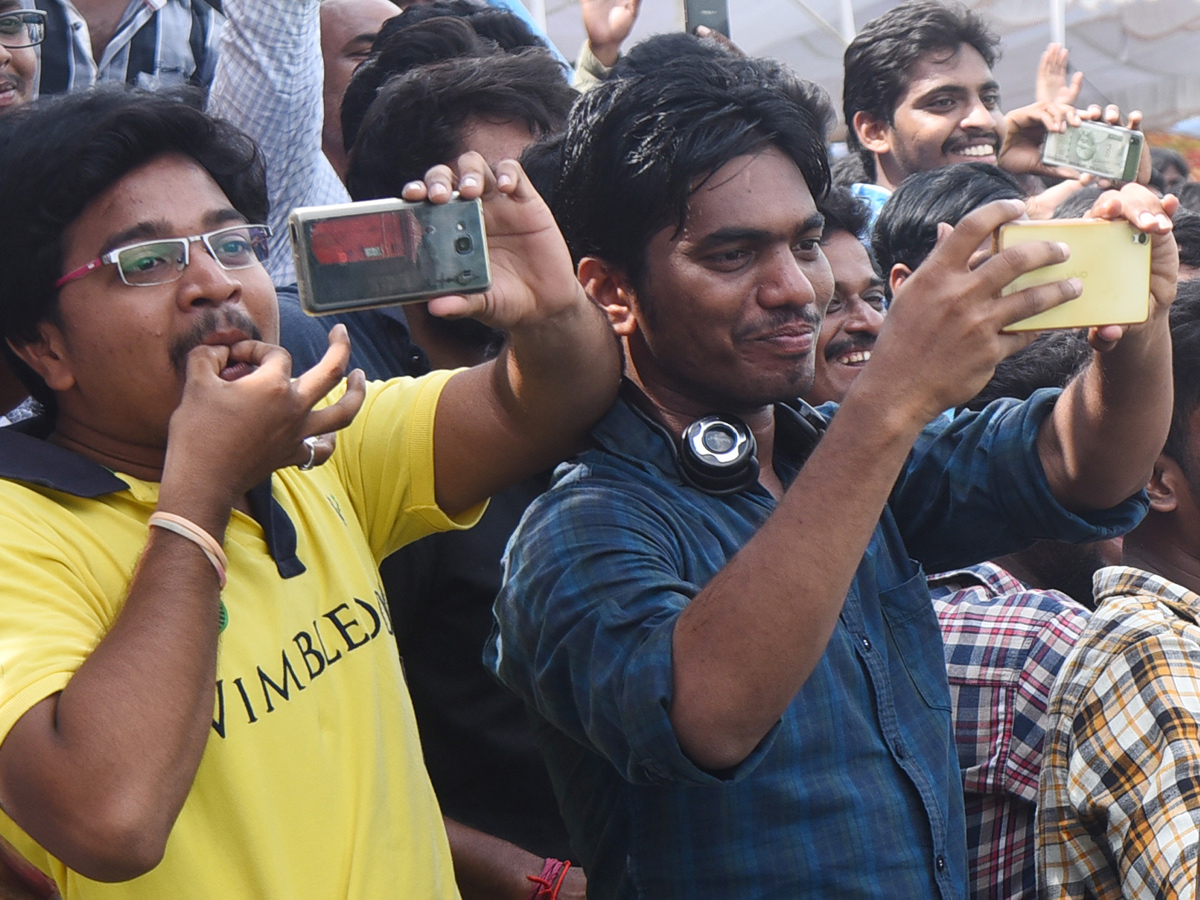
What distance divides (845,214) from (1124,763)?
5.37 feet

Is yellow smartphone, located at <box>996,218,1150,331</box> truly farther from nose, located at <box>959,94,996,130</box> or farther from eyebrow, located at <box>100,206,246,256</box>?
nose, located at <box>959,94,996,130</box>

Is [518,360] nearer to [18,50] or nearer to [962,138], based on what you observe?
[18,50]

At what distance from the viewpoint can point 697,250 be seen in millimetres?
1923

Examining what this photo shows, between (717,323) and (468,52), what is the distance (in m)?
1.68

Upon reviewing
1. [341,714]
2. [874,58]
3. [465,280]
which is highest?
[465,280]

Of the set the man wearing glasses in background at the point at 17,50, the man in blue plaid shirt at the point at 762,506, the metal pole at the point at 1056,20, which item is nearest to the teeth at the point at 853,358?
the man in blue plaid shirt at the point at 762,506

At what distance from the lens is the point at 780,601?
1561mm

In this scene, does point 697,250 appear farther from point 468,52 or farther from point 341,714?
point 468,52

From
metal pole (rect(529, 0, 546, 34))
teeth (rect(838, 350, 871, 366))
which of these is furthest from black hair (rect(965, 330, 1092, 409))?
metal pole (rect(529, 0, 546, 34))

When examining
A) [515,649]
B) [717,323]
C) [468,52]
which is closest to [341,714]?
[515,649]

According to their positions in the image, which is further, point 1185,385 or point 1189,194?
point 1189,194

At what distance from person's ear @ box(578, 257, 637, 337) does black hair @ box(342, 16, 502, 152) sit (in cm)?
138

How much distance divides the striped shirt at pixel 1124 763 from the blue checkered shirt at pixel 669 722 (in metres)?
0.26

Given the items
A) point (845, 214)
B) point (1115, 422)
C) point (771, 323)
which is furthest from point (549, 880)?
point (845, 214)
